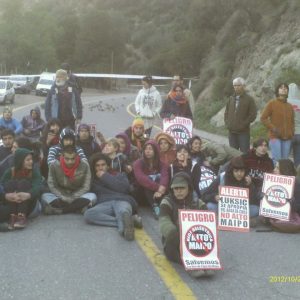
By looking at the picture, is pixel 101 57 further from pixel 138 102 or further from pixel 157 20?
pixel 138 102

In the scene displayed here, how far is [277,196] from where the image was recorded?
757cm

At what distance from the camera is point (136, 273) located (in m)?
5.53

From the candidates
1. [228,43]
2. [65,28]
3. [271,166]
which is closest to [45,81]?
[228,43]

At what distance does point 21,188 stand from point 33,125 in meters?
4.65

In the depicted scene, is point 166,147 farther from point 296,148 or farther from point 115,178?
point 296,148

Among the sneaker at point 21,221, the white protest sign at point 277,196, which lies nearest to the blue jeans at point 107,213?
the sneaker at point 21,221

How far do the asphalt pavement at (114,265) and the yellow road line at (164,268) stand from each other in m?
0.02

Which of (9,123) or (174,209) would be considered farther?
(9,123)

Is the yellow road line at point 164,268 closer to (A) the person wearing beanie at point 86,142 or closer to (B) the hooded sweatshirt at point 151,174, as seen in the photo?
(B) the hooded sweatshirt at point 151,174

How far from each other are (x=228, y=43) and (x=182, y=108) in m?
24.0

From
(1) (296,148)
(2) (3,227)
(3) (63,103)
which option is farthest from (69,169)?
(1) (296,148)

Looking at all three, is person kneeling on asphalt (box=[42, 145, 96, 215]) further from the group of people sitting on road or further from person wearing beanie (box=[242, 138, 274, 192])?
person wearing beanie (box=[242, 138, 274, 192])

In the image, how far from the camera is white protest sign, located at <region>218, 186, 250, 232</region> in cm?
727

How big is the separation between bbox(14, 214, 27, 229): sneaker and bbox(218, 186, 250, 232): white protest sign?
2.44m
